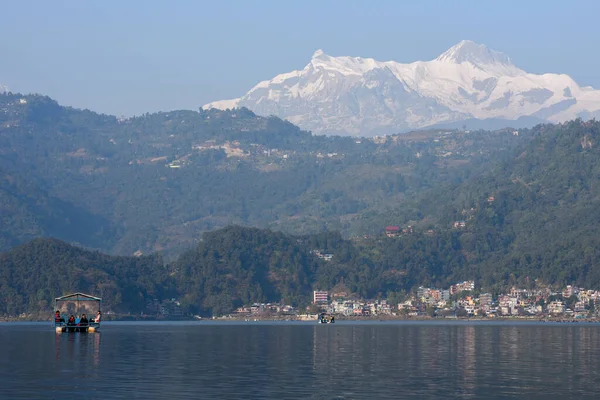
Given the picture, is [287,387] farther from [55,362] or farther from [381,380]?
[55,362]

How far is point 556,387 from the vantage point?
212 feet

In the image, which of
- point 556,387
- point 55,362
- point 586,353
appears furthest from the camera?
point 586,353

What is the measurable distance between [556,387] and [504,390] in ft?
10.9

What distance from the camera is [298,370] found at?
249ft

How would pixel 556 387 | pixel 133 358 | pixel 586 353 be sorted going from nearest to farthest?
pixel 556 387 < pixel 133 358 < pixel 586 353

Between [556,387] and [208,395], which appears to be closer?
[208,395]

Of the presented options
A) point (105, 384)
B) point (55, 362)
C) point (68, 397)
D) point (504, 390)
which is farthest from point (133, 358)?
point (504, 390)

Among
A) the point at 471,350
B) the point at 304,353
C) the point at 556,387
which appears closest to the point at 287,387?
the point at 556,387

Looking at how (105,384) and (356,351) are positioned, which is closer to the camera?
(105,384)

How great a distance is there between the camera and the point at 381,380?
224 feet

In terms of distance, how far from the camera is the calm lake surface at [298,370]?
6206 cm

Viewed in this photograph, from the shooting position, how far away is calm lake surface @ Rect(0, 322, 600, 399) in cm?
6206

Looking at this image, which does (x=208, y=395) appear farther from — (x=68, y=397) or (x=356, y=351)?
(x=356, y=351)

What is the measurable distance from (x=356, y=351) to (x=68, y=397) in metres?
41.8
